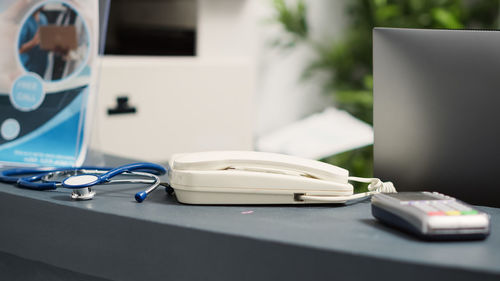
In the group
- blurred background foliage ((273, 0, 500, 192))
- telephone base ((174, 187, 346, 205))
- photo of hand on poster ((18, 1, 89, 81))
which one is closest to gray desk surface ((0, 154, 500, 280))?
telephone base ((174, 187, 346, 205))

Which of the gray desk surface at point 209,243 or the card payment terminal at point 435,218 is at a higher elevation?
the card payment terminal at point 435,218

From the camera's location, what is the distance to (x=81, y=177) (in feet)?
2.97

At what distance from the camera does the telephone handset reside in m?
0.85

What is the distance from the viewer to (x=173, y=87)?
246 cm

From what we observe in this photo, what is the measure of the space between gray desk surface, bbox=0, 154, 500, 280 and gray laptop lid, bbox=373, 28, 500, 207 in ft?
0.27

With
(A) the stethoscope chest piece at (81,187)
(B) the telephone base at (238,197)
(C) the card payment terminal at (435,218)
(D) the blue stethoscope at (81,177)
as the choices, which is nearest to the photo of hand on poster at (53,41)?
(D) the blue stethoscope at (81,177)

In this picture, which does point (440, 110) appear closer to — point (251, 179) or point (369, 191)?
point (369, 191)

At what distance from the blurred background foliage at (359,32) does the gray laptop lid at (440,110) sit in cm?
204

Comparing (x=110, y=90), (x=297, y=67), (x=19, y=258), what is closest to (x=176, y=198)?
(x=19, y=258)

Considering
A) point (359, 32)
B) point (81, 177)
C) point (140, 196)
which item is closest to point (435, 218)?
point (140, 196)

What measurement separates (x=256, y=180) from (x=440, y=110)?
0.32m

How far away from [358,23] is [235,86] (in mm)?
1192

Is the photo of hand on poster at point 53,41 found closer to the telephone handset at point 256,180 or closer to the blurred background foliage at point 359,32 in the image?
the telephone handset at point 256,180

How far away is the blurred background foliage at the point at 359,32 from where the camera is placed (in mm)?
3154
